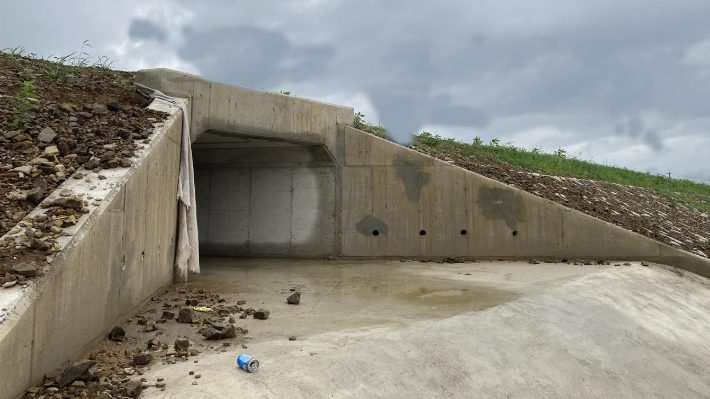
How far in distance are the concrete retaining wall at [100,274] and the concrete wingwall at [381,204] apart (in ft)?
9.93

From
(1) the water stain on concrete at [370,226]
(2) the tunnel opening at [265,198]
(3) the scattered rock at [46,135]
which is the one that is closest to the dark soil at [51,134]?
(3) the scattered rock at [46,135]

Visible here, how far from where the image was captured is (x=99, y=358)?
148 inches

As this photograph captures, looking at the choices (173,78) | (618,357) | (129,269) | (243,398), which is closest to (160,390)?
(243,398)

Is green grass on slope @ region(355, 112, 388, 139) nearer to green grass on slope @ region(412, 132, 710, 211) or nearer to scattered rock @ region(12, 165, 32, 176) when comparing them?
green grass on slope @ region(412, 132, 710, 211)

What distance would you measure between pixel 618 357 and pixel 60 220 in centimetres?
571

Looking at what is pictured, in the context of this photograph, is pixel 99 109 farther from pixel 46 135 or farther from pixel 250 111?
pixel 250 111

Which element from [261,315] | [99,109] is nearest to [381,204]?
[261,315]

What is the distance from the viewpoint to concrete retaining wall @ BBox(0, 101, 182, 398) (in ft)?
9.74

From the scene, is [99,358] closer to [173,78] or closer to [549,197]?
[173,78]

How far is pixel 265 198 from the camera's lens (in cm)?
1077

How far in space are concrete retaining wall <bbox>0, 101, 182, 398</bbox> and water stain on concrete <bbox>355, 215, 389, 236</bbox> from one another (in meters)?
Result: 4.53

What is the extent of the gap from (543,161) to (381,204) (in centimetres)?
764

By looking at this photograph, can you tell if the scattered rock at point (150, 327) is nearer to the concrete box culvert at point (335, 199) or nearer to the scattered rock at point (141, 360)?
the scattered rock at point (141, 360)

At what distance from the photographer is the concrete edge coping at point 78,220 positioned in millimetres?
2958
